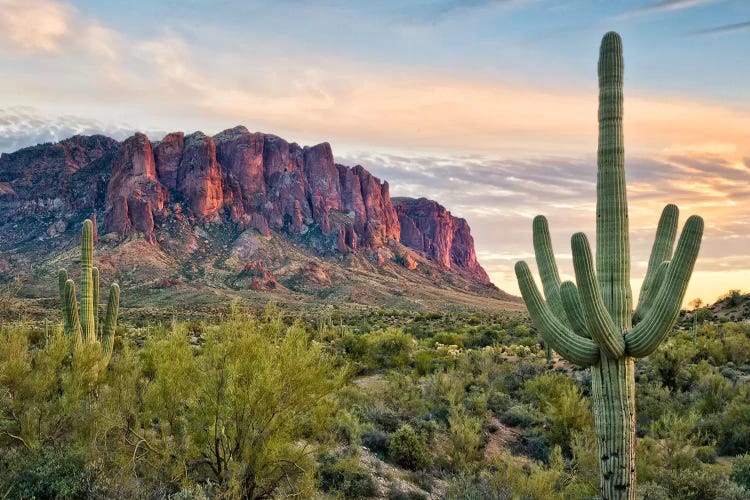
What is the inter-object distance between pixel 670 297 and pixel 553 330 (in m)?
1.67

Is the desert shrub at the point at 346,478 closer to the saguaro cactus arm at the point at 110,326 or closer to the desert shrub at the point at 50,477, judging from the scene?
the desert shrub at the point at 50,477

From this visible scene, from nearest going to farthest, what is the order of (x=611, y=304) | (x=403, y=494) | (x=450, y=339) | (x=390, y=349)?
(x=611, y=304) → (x=403, y=494) → (x=390, y=349) → (x=450, y=339)

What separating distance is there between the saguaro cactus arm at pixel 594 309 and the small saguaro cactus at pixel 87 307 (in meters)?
10.6

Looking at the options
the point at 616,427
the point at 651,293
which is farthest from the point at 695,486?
the point at 651,293

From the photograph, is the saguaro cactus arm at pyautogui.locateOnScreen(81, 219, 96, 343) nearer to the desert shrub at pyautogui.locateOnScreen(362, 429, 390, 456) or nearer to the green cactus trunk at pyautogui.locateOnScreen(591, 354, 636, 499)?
the desert shrub at pyautogui.locateOnScreen(362, 429, 390, 456)

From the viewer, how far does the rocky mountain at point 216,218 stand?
9738cm

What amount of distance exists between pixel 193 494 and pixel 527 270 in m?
6.00

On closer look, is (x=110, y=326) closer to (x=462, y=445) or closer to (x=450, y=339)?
(x=462, y=445)

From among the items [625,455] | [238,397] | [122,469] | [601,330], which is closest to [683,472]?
[625,455]

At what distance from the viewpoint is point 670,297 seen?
24.7 ft

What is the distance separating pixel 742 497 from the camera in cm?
916

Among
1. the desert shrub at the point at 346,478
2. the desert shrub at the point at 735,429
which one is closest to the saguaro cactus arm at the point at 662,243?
the desert shrub at the point at 346,478

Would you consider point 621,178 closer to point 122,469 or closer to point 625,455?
point 625,455

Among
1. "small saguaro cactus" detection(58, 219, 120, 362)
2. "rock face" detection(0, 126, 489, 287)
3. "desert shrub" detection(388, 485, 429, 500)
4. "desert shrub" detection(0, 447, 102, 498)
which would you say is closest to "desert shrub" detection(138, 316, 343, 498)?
"desert shrub" detection(0, 447, 102, 498)
